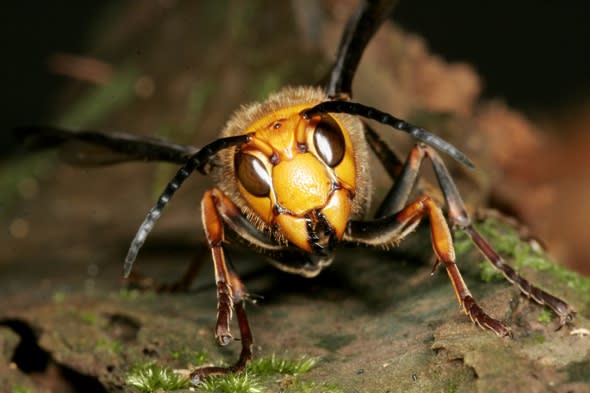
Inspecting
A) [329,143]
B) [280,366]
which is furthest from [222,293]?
[329,143]

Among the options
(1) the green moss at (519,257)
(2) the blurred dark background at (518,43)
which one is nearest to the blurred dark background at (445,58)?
(2) the blurred dark background at (518,43)

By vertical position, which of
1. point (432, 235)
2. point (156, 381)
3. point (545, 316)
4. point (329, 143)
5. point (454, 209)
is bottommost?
point (156, 381)

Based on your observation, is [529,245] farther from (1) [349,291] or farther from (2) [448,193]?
(1) [349,291]

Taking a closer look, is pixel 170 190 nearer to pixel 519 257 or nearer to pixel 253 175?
pixel 253 175

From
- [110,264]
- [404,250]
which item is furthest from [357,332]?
[110,264]

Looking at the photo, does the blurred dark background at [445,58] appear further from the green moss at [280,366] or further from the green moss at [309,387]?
the green moss at [309,387]

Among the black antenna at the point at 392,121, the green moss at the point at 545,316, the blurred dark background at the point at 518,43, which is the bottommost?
the green moss at the point at 545,316

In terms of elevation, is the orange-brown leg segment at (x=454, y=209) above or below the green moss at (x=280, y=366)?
above
